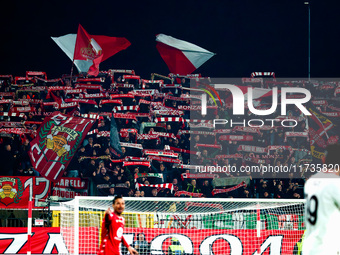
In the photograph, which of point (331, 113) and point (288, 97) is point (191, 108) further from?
point (331, 113)

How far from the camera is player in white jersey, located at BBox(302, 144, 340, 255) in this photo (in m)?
3.25

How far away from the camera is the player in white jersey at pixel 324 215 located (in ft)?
10.6

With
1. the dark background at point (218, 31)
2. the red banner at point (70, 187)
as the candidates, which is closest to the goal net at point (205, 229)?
the red banner at point (70, 187)

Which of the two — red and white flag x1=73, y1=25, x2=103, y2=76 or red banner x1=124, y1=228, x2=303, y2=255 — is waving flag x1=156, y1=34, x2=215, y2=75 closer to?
red and white flag x1=73, y1=25, x2=103, y2=76

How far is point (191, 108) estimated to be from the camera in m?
16.4

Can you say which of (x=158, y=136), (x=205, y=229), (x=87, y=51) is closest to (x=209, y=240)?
(x=205, y=229)

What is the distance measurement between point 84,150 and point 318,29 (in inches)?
347

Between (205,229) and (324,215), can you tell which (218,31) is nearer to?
(205,229)

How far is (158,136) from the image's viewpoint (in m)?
15.5

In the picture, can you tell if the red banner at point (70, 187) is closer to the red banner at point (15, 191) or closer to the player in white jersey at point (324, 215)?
the red banner at point (15, 191)

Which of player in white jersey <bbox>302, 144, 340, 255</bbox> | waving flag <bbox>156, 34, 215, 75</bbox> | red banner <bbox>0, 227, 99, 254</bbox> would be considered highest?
waving flag <bbox>156, 34, 215, 75</bbox>

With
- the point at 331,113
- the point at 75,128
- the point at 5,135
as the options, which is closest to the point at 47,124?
the point at 75,128

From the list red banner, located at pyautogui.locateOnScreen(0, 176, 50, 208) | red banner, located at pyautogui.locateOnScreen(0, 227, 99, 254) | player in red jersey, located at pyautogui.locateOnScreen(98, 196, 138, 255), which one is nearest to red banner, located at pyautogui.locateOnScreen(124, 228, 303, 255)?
red banner, located at pyautogui.locateOnScreen(0, 227, 99, 254)

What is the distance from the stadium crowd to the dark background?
59 centimetres
